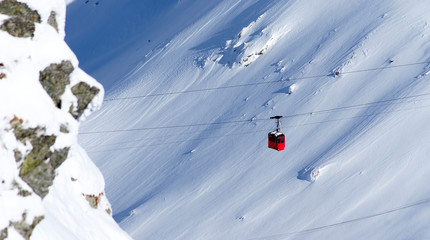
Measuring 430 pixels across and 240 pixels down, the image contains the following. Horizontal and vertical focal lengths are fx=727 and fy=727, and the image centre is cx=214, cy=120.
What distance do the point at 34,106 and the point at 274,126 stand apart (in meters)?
23.5

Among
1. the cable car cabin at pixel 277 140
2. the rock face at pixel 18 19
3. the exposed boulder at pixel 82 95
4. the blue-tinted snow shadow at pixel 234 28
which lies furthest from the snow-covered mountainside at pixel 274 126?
the rock face at pixel 18 19

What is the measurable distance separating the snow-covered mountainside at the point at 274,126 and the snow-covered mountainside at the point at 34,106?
15.9 m

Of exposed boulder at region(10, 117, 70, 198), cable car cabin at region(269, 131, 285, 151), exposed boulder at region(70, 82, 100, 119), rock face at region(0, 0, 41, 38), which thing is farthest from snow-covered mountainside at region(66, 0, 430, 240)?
rock face at region(0, 0, 41, 38)

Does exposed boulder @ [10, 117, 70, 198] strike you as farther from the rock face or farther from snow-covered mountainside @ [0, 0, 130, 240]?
the rock face

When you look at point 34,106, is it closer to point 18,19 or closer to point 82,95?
point 18,19

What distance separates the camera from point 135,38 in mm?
56875

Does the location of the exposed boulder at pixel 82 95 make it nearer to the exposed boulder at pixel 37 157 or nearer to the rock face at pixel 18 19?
the exposed boulder at pixel 37 157

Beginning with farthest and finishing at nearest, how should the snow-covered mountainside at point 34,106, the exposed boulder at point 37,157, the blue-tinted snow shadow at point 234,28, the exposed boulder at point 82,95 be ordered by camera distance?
the blue-tinted snow shadow at point 234,28 → the exposed boulder at point 82,95 → the exposed boulder at point 37,157 → the snow-covered mountainside at point 34,106

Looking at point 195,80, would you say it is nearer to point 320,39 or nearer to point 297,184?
point 320,39

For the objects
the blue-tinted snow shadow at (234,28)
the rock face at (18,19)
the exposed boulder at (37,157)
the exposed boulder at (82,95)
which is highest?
the blue-tinted snow shadow at (234,28)

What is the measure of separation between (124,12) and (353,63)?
2960 cm

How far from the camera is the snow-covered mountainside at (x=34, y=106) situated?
11.5m

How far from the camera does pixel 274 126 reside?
34.7m

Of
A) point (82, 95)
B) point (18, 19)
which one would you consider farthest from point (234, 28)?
point (18, 19)
